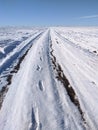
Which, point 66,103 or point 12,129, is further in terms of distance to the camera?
point 66,103

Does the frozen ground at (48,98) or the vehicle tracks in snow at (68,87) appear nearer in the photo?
the frozen ground at (48,98)

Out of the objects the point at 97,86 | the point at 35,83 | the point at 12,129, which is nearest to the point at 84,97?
the point at 97,86

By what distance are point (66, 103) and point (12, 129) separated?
350 cm

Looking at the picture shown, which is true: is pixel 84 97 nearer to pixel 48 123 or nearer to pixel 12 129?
pixel 48 123

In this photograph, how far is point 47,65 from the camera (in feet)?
66.9

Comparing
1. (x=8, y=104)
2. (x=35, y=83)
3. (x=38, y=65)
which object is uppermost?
(x=8, y=104)

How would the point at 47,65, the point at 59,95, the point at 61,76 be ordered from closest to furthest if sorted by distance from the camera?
the point at 59,95
the point at 61,76
the point at 47,65

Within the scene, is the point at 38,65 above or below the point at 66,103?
below

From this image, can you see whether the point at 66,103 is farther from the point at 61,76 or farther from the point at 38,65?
the point at 38,65

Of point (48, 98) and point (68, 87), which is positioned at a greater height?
point (48, 98)

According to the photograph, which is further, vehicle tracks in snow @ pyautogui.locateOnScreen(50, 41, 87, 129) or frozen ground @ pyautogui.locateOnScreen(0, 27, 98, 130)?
vehicle tracks in snow @ pyautogui.locateOnScreen(50, 41, 87, 129)

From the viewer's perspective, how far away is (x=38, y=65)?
2050cm

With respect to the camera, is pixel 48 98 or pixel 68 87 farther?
pixel 68 87

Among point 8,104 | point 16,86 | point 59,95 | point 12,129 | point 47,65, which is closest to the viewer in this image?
point 12,129
